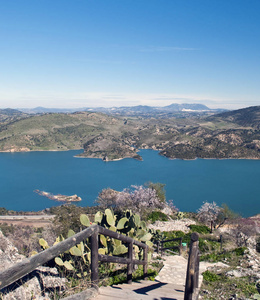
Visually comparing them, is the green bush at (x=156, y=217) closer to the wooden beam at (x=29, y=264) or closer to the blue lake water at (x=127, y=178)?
the wooden beam at (x=29, y=264)

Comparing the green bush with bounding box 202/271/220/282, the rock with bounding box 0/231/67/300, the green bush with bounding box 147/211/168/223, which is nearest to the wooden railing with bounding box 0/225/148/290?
the rock with bounding box 0/231/67/300

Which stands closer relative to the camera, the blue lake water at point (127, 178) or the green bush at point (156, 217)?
the green bush at point (156, 217)

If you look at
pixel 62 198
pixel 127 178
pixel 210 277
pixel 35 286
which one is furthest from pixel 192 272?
pixel 127 178

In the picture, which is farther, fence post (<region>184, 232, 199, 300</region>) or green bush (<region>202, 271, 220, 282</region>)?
green bush (<region>202, 271, 220, 282</region>)

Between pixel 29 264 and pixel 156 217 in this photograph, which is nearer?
pixel 29 264

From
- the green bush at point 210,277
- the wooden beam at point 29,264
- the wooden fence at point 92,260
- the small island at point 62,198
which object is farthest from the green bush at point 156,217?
the small island at point 62,198

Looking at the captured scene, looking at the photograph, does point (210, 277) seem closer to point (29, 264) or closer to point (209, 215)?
point (29, 264)

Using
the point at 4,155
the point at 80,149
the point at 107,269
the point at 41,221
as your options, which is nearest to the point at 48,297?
the point at 107,269

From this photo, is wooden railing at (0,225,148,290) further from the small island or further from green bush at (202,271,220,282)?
the small island
